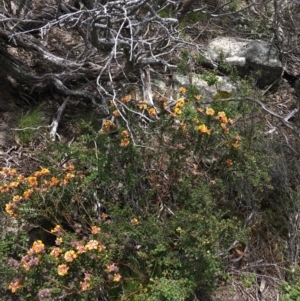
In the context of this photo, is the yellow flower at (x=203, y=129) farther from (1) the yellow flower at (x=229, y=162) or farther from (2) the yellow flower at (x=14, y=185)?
(2) the yellow flower at (x=14, y=185)

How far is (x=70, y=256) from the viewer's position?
7.41 ft

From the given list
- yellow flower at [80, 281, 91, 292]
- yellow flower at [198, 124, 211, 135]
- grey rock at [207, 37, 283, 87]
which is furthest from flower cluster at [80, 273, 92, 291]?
grey rock at [207, 37, 283, 87]

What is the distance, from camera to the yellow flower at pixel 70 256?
7.36 feet

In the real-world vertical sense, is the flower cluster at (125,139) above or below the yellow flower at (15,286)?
above

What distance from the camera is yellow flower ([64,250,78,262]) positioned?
224cm

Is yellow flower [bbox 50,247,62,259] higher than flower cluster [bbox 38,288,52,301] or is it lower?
higher

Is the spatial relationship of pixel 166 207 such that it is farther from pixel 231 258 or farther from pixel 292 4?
pixel 292 4

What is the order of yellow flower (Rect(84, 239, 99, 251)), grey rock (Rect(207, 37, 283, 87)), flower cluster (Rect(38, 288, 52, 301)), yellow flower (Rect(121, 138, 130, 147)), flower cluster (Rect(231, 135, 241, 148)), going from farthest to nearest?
grey rock (Rect(207, 37, 283, 87)), flower cluster (Rect(231, 135, 241, 148)), yellow flower (Rect(121, 138, 130, 147)), yellow flower (Rect(84, 239, 99, 251)), flower cluster (Rect(38, 288, 52, 301))

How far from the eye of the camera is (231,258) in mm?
2900

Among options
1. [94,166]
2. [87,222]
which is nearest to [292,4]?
[94,166]

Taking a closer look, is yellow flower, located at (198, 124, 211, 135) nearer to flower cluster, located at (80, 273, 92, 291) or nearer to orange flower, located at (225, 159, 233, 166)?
orange flower, located at (225, 159, 233, 166)

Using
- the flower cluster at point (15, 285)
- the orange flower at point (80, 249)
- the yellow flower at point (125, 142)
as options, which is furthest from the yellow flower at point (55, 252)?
the yellow flower at point (125, 142)

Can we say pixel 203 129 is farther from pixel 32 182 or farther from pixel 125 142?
pixel 32 182

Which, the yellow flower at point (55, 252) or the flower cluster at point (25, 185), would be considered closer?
the yellow flower at point (55, 252)
